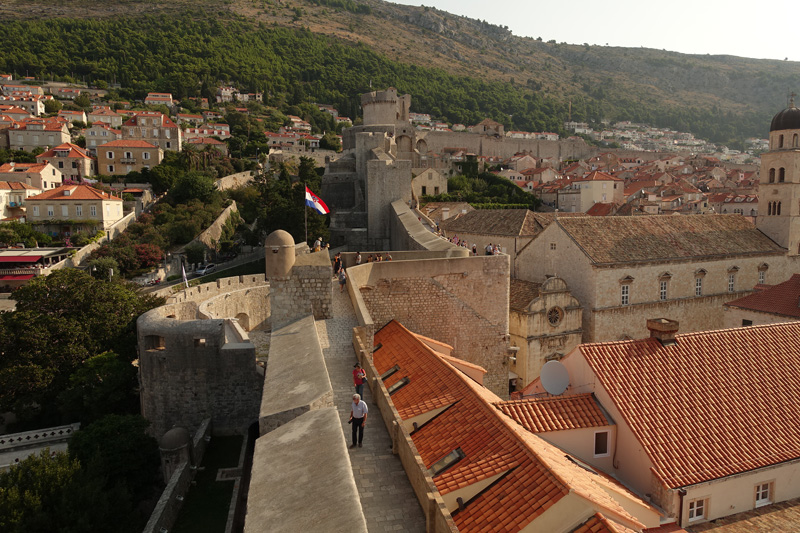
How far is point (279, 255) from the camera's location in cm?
1266

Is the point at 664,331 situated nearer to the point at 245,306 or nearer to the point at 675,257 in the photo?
the point at 675,257

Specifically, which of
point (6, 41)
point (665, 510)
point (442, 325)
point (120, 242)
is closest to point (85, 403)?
point (442, 325)

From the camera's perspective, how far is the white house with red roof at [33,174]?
4809 cm

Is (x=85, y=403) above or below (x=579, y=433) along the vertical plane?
below

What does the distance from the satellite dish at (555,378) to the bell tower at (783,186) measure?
80.7ft

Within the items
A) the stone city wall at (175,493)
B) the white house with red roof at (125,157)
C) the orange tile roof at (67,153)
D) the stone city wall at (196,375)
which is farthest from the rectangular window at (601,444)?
the orange tile roof at (67,153)

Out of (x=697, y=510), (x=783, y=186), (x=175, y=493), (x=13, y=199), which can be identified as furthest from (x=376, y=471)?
(x=13, y=199)

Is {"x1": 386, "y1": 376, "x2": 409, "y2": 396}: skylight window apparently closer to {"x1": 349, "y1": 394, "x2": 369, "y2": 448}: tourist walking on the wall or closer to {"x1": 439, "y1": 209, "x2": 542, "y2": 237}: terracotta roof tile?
{"x1": 349, "y1": 394, "x2": 369, "y2": 448}: tourist walking on the wall

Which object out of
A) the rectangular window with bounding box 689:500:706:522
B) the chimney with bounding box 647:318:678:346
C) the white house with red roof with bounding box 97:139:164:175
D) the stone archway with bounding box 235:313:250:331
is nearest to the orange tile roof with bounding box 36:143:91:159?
the white house with red roof with bounding box 97:139:164:175

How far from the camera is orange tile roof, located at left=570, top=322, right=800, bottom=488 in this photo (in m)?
9.55

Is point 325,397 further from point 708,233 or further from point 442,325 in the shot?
point 708,233

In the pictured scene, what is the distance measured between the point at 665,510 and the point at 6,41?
125 metres

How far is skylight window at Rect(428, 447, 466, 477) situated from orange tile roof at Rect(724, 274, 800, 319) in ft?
55.9

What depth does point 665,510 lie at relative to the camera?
8.91m
